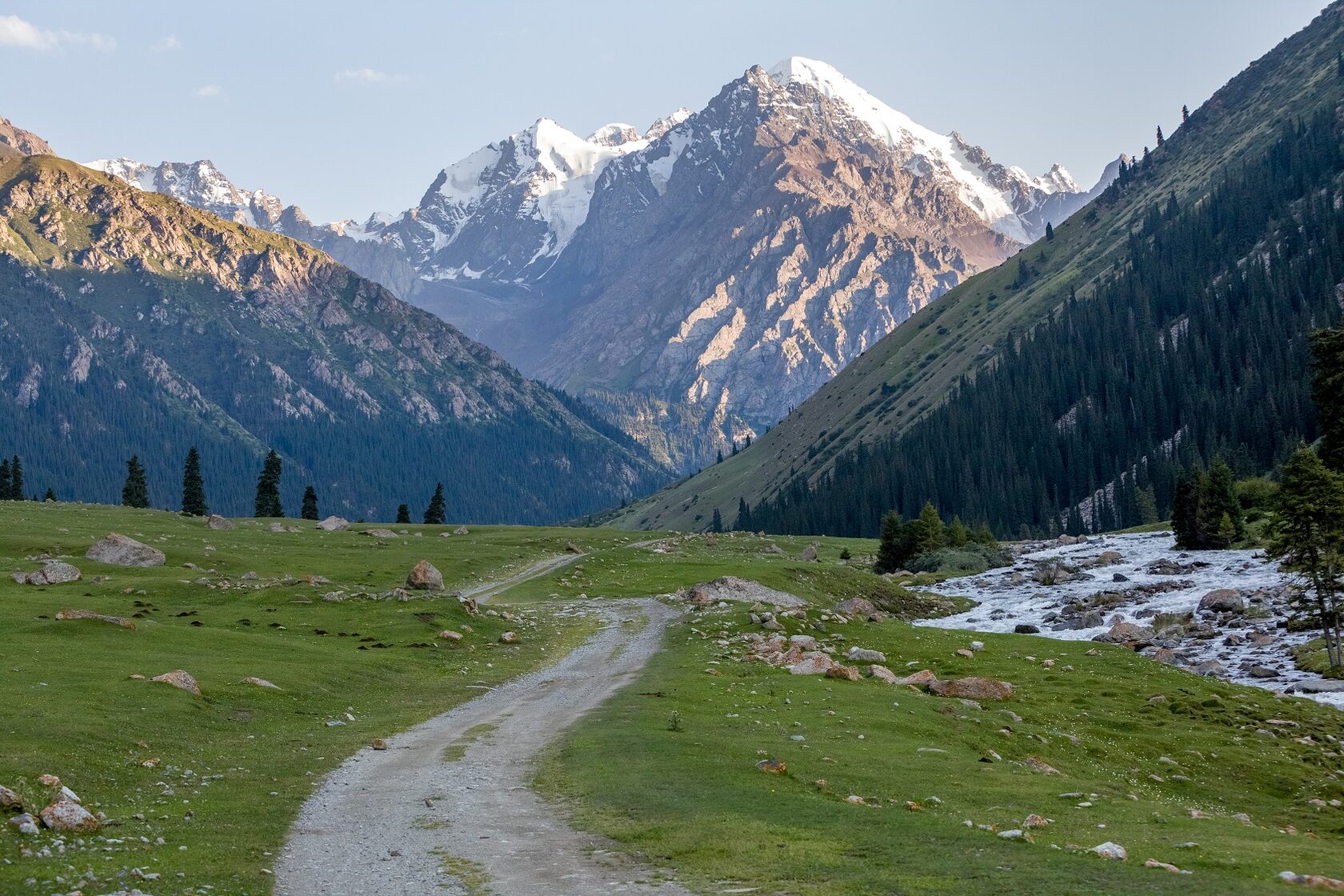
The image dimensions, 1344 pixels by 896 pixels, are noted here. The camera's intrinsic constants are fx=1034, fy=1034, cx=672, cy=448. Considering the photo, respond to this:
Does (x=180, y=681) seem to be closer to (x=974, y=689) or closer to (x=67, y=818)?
(x=67, y=818)

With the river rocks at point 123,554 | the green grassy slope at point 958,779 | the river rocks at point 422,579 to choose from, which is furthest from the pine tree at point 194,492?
the green grassy slope at point 958,779

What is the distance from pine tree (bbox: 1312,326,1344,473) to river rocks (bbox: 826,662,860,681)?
57603 mm

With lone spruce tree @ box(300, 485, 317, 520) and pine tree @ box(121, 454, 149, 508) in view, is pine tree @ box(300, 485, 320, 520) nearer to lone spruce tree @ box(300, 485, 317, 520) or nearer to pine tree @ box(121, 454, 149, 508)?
lone spruce tree @ box(300, 485, 317, 520)

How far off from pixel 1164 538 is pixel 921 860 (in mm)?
120940

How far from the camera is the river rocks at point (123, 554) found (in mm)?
77750

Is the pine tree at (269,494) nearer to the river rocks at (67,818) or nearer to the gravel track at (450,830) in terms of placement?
the gravel track at (450,830)

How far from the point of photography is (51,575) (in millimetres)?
66812

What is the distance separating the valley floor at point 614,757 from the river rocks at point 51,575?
2.95 metres

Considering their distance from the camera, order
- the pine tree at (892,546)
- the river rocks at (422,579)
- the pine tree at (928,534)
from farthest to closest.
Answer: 1. the pine tree at (928,534)
2. the pine tree at (892,546)
3. the river rocks at (422,579)

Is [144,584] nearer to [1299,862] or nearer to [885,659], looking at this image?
[885,659]

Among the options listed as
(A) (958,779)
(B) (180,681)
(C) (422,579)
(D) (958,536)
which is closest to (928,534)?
(D) (958,536)

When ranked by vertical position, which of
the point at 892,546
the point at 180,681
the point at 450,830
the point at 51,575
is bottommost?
the point at 450,830

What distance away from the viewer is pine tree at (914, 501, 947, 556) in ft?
438

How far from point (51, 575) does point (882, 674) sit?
2106 inches
